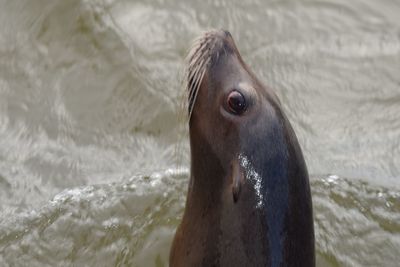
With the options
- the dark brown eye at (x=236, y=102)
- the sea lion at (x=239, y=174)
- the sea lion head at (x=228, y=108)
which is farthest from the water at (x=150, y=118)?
the dark brown eye at (x=236, y=102)

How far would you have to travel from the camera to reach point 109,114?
23.3ft

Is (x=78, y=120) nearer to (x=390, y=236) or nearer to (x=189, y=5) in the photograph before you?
(x=189, y=5)

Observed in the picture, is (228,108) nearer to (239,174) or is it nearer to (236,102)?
(236,102)

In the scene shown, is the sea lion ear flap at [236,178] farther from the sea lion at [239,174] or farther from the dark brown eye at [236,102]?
the dark brown eye at [236,102]

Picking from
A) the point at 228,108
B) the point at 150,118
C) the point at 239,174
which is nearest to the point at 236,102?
the point at 228,108

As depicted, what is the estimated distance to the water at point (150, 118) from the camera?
6062mm

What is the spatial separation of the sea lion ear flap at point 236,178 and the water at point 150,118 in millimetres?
1495

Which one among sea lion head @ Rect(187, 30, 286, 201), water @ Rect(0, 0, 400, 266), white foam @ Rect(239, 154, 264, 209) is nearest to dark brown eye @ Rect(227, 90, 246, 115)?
sea lion head @ Rect(187, 30, 286, 201)

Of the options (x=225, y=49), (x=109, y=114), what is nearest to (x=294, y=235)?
(x=225, y=49)

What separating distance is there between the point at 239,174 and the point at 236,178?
0.9 inches

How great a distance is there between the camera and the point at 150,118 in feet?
23.1

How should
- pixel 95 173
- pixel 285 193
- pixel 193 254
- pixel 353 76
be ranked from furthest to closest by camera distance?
1. pixel 353 76
2. pixel 95 173
3. pixel 193 254
4. pixel 285 193

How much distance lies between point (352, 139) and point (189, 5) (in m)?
1.87

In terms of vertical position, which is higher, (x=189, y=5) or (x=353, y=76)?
(x=189, y=5)
